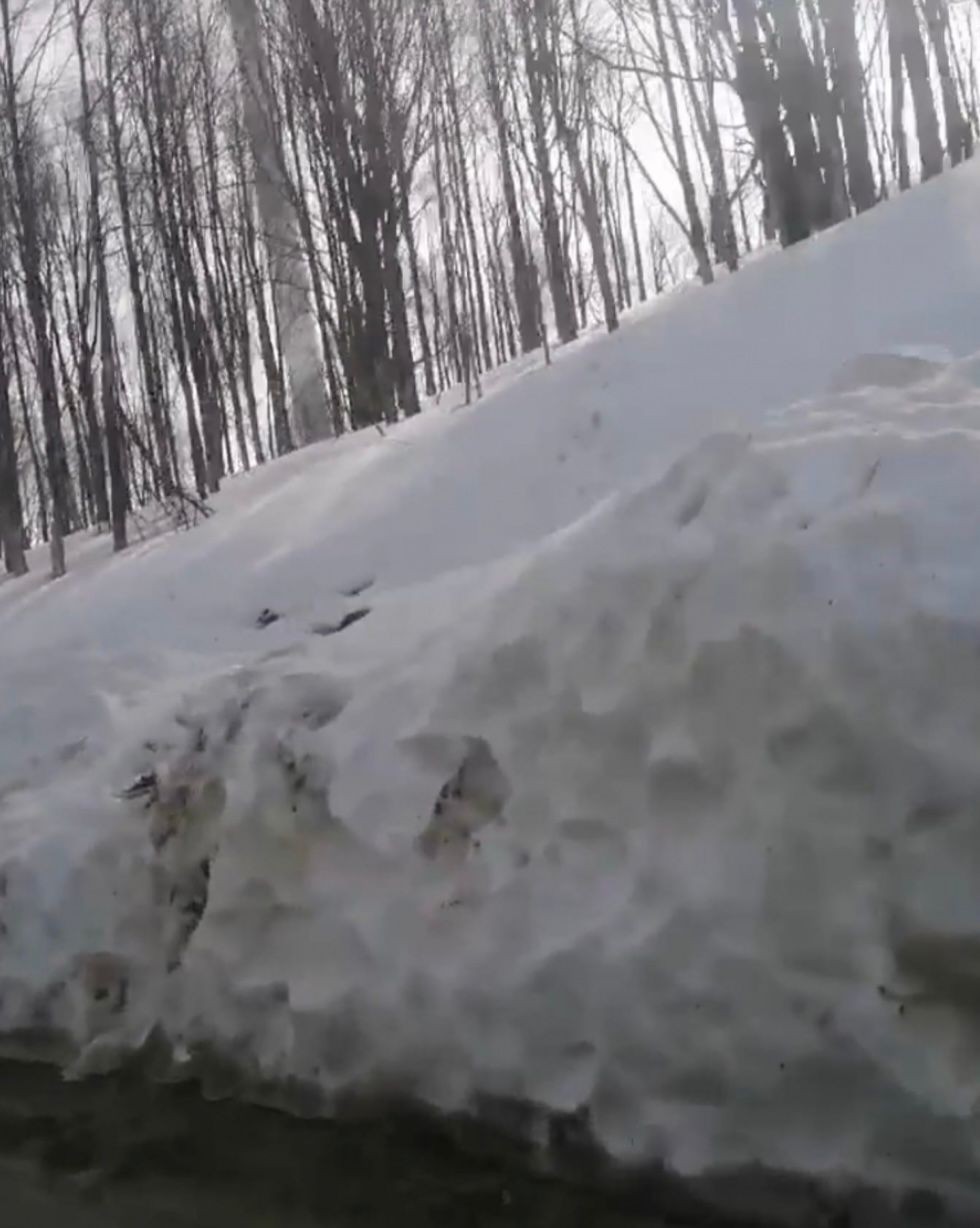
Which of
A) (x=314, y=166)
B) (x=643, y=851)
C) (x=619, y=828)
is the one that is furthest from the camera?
(x=314, y=166)

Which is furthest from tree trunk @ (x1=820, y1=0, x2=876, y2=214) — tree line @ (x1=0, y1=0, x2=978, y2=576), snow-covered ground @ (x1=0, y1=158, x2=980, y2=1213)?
snow-covered ground @ (x1=0, y1=158, x2=980, y2=1213)

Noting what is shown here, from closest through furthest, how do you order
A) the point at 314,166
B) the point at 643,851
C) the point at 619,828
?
the point at 643,851 < the point at 619,828 < the point at 314,166

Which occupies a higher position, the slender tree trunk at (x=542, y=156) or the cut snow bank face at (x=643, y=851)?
the slender tree trunk at (x=542, y=156)

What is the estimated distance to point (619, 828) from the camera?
3.16m

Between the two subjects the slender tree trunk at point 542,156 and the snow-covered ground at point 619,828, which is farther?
the slender tree trunk at point 542,156

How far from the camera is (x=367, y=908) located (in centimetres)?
357

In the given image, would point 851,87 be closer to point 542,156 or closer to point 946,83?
point 946,83

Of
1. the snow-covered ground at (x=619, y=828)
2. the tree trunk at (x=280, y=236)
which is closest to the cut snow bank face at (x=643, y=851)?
the snow-covered ground at (x=619, y=828)

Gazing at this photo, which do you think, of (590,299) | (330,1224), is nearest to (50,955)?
(330,1224)

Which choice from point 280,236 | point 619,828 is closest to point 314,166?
point 280,236

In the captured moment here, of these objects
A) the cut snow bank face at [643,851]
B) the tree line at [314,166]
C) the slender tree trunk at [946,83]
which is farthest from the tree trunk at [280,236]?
the cut snow bank face at [643,851]

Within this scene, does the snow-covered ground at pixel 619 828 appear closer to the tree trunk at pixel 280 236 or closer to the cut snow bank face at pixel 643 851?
the cut snow bank face at pixel 643 851

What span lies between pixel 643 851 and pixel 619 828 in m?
0.12

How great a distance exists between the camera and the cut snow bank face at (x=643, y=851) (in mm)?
2609
